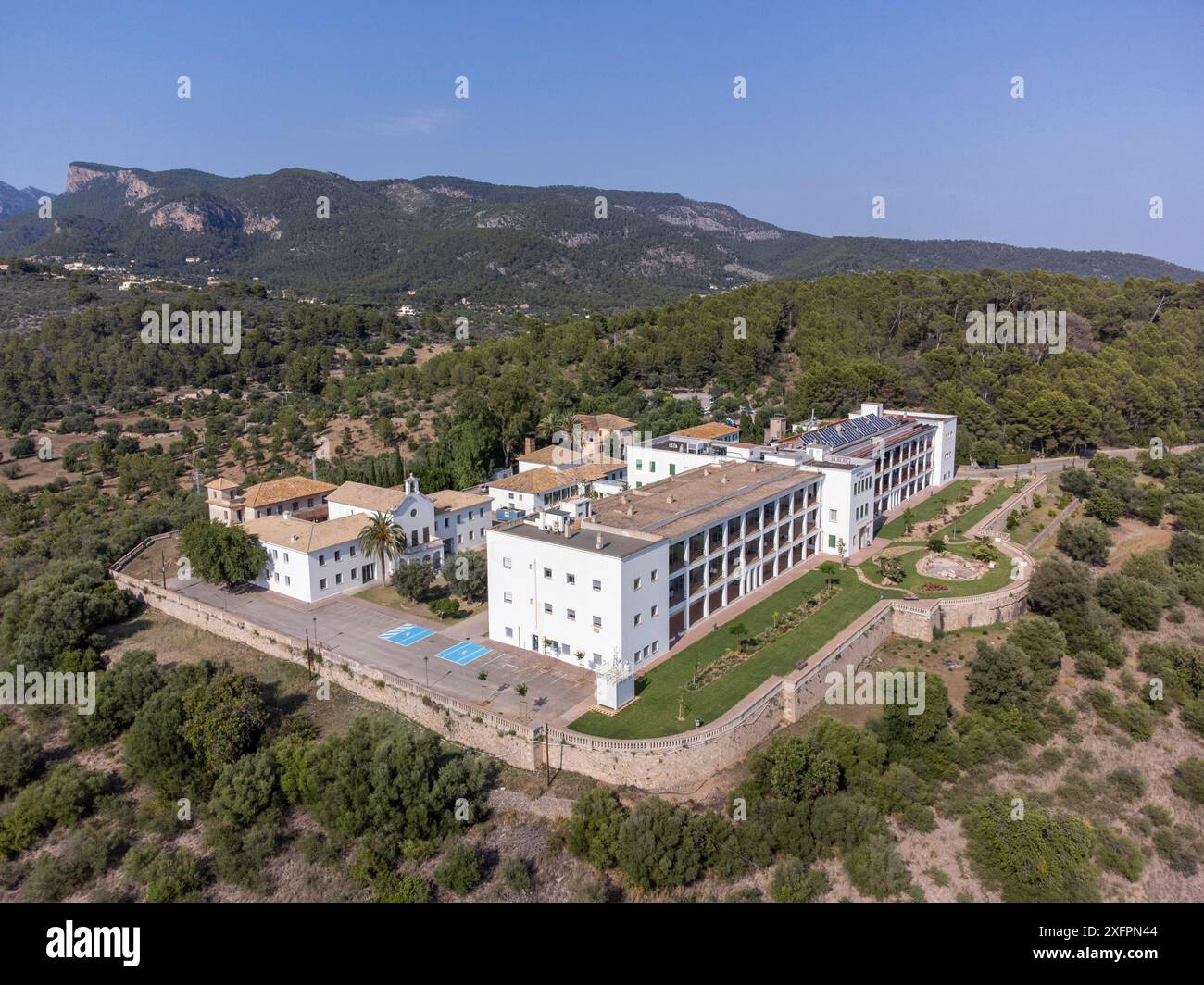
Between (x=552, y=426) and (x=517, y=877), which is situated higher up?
(x=552, y=426)

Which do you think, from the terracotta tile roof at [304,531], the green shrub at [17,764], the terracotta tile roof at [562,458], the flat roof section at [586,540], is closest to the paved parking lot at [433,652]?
the terracotta tile roof at [304,531]

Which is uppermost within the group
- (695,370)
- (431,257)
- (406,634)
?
(431,257)

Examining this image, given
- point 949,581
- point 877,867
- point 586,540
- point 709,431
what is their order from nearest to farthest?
point 877,867 → point 586,540 → point 949,581 → point 709,431

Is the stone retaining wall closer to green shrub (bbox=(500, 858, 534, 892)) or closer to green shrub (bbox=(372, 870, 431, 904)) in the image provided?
green shrub (bbox=(500, 858, 534, 892))

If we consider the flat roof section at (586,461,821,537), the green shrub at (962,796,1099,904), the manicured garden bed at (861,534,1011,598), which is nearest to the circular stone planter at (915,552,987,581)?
the manicured garden bed at (861,534,1011,598)

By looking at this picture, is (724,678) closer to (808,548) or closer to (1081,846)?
(1081,846)

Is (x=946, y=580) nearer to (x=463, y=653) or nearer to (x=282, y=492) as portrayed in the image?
(x=463, y=653)

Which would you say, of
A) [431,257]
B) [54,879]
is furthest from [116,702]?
[431,257]
